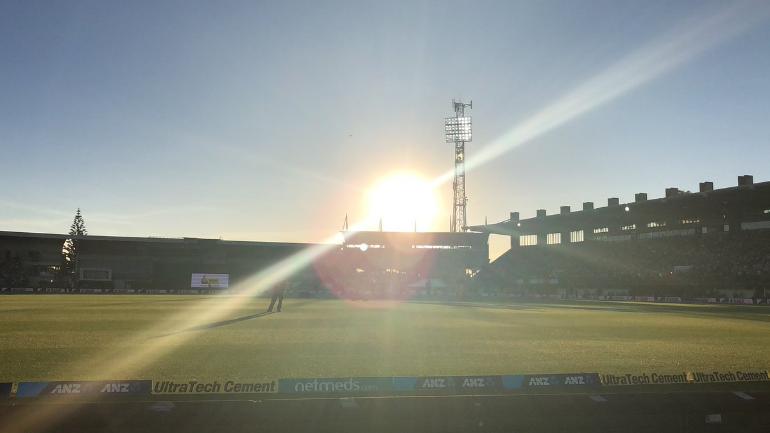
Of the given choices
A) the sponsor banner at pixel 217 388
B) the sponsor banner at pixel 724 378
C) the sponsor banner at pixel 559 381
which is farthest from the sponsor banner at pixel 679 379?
the sponsor banner at pixel 217 388

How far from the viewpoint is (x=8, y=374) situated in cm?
994

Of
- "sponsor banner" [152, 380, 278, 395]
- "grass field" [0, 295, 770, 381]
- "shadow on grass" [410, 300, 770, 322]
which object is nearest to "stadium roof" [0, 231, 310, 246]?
"shadow on grass" [410, 300, 770, 322]

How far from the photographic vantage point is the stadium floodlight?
103062 millimetres

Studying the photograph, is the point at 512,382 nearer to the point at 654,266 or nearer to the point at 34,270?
the point at 654,266

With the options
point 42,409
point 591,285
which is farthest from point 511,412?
point 591,285

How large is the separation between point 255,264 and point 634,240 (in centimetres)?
6113

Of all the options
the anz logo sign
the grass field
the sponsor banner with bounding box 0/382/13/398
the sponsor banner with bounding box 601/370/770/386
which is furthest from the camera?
the grass field

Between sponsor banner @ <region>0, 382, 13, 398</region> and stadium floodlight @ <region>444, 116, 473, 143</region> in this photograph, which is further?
stadium floodlight @ <region>444, 116, 473, 143</region>

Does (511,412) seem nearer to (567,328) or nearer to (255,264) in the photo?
(567,328)

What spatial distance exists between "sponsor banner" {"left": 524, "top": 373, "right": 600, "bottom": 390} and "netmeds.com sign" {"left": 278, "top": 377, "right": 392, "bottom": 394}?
2.04 m

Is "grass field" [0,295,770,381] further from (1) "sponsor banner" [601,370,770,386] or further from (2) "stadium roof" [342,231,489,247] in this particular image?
(2) "stadium roof" [342,231,489,247]

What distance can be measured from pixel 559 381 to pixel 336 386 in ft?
10.7

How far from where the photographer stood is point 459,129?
340 feet

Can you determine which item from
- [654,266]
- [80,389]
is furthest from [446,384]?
[654,266]
